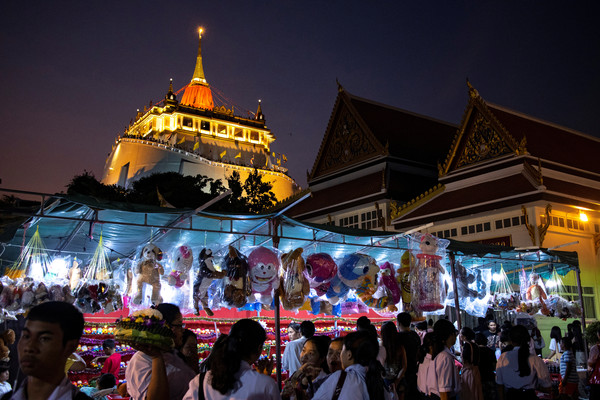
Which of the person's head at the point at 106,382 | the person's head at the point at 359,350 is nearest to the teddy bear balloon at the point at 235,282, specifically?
the person's head at the point at 106,382

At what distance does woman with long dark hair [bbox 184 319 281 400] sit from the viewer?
2.98 m

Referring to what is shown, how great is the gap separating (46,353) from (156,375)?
96 cm

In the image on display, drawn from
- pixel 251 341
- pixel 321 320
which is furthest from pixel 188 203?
pixel 251 341

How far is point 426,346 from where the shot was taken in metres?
5.88

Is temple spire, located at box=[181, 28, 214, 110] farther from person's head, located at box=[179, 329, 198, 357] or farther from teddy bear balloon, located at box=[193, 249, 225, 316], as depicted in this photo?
person's head, located at box=[179, 329, 198, 357]

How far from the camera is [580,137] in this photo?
75.0 feet

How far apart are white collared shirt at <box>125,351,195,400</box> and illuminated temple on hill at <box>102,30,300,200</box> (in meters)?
47.1

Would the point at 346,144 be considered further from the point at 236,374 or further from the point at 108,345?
the point at 236,374

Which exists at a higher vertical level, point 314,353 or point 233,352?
point 233,352

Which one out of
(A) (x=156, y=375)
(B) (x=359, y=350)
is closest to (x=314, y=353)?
(B) (x=359, y=350)

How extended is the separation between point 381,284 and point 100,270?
470 centimetres

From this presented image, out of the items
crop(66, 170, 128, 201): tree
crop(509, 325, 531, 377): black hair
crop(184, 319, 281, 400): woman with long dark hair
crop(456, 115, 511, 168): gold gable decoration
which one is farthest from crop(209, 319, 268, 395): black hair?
crop(66, 170, 128, 201): tree

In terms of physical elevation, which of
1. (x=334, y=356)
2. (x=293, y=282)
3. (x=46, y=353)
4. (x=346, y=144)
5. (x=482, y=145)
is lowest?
(x=334, y=356)

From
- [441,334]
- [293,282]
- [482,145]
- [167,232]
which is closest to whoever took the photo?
[441,334]
